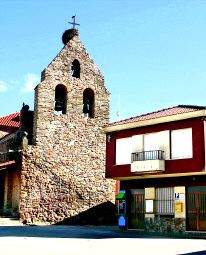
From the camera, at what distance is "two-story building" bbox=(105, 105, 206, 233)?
2430 cm

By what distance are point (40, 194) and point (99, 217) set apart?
523cm

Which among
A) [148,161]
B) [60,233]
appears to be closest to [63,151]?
[148,161]

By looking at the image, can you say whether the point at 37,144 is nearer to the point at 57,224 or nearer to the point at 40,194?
→ the point at 40,194

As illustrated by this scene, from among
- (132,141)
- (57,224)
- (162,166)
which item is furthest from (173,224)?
(57,224)

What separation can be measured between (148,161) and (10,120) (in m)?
23.7

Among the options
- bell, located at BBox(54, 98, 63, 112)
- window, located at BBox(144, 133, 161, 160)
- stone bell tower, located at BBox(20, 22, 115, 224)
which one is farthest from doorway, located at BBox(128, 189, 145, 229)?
bell, located at BBox(54, 98, 63, 112)

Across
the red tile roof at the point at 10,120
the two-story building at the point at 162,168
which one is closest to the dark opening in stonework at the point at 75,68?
the two-story building at the point at 162,168

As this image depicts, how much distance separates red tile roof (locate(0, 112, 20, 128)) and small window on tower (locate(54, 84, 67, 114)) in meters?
10.8

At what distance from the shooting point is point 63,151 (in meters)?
34.9

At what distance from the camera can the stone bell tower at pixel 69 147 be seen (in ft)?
109

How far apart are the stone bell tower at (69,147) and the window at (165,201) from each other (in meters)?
9.38

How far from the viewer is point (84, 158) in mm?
35844

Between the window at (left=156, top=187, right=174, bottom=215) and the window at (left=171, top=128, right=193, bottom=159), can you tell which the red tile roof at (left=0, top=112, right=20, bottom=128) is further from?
the window at (left=171, top=128, right=193, bottom=159)

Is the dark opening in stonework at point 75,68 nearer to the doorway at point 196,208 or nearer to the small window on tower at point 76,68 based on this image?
the small window on tower at point 76,68
